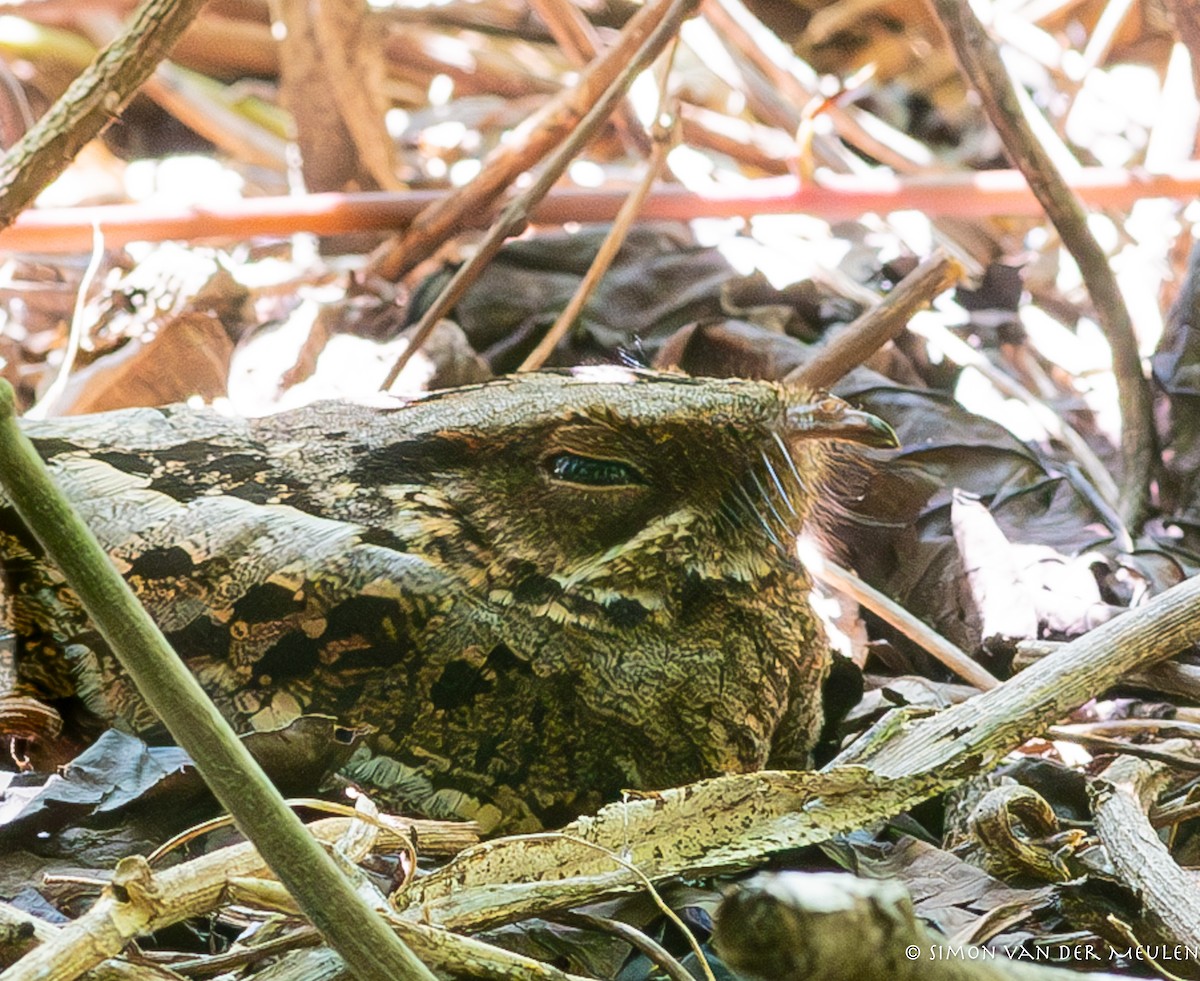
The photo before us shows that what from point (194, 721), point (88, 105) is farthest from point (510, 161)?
point (194, 721)

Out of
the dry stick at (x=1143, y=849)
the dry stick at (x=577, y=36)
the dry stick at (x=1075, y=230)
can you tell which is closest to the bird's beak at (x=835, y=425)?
the dry stick at (x=1143, y=849)

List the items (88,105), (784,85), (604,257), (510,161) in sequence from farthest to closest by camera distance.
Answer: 1. (784,85)
2. (510,161)
3. (604,257)
4. (88,105)

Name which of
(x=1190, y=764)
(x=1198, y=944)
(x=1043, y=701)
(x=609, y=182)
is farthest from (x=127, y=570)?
(x=609, y=182)

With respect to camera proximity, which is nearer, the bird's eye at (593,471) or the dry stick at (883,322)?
the bird's eye at (593,471)

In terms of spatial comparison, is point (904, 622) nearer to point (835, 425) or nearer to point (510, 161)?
point (835, 425)

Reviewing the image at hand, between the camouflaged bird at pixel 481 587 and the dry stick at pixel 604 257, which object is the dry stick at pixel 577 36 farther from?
the camouflaged bird at pixel 481 587
